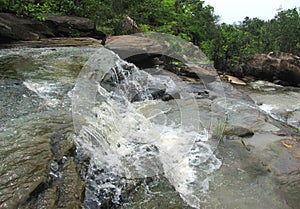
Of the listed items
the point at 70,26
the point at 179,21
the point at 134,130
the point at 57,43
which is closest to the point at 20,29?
the point at 57,43

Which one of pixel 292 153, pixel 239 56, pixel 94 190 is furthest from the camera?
pixel 239 56

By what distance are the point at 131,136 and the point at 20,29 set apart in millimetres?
7483

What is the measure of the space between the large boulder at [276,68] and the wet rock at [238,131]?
38.4 ft

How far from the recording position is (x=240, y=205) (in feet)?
12.1

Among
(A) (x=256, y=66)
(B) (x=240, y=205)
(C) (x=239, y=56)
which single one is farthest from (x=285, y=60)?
(B) (x=240, y=205)

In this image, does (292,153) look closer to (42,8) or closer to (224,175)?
(224,175)

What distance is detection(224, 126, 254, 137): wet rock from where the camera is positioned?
593 centimetres

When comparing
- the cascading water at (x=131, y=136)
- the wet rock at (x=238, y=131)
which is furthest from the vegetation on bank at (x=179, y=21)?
the wet rock at (x=238, y=131)

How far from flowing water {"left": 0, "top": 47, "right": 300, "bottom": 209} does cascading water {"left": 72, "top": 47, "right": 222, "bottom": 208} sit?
0.7 inches

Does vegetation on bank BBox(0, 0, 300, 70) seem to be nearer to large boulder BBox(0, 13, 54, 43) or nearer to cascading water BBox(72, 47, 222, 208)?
large boulder BBox(0, 13, 54, 43)

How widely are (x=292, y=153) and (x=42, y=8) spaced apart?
1117cm

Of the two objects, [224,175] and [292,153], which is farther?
[292,153]

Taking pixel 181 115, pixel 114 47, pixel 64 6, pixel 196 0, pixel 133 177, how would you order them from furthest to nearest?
pixel 196 0, pixel 64 6, pixel 114 47, pixel 181 115, pixel 133 177

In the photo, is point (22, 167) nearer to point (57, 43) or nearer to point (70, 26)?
point (57, 43)
